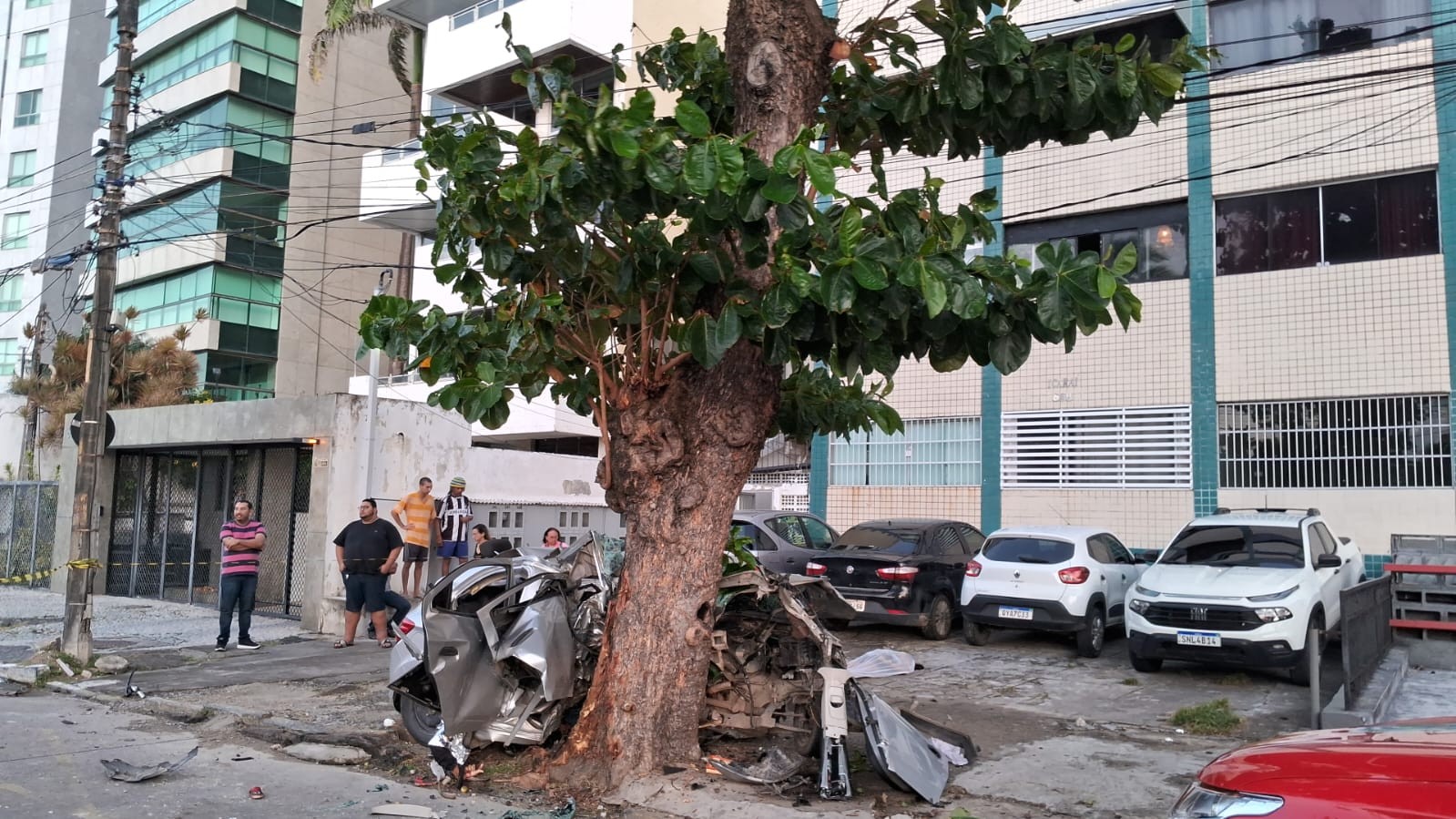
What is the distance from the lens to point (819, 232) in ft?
18.5

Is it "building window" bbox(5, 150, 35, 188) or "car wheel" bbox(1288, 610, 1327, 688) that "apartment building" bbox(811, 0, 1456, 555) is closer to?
"car wheel" bbox(1288, 610, 1327, 688)

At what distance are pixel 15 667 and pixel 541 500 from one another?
7720 millimetres

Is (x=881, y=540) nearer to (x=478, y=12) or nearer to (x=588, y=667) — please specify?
(x=588, y=667)

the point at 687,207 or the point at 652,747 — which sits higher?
the point at 687,207

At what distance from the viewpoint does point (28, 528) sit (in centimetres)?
1934

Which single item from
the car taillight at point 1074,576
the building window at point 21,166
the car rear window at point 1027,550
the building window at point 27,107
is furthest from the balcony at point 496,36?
the building window at point 27,107

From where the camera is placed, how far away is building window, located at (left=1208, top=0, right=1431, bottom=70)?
1407cm

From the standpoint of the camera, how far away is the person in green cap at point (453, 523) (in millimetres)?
13695

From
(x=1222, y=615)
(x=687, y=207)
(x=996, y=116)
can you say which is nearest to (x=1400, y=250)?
(x=1222, y=615)

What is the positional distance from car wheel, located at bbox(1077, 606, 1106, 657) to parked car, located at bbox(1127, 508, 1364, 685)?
81 centimetres

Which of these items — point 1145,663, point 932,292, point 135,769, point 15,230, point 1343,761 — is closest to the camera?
point 1343,761

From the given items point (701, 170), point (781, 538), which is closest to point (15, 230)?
point (781, 538)

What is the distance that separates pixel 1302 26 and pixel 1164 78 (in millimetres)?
10598

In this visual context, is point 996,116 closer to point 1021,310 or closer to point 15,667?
point 1021,310
